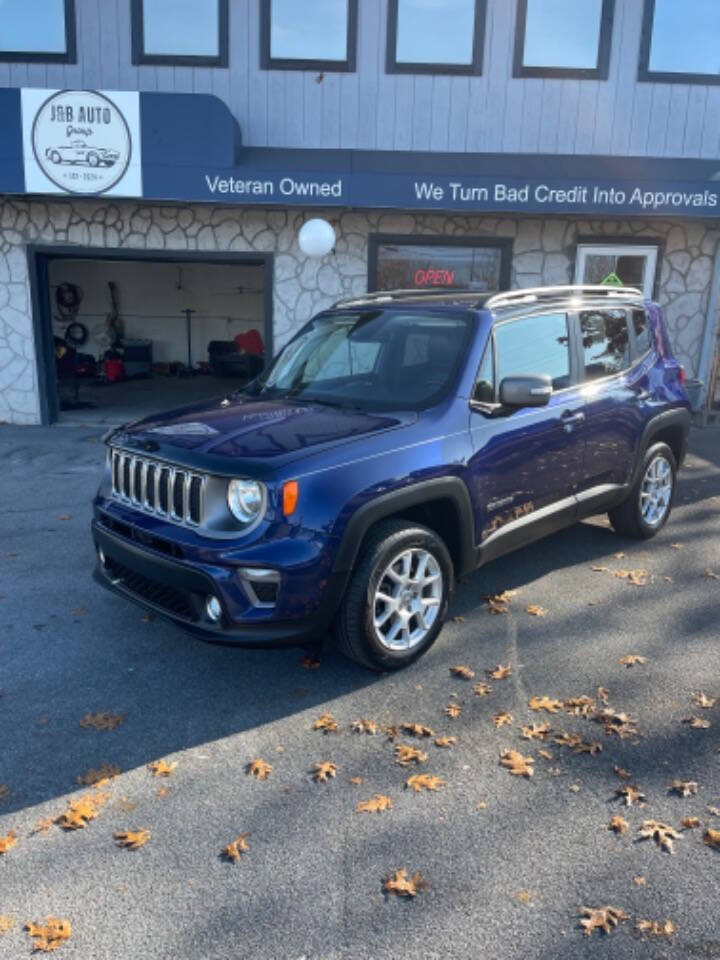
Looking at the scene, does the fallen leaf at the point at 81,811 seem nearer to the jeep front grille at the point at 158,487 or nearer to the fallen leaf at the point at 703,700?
the jeep front grille at the point at 158,487

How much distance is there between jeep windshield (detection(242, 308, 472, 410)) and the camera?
4.25m

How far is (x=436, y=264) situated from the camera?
10.4 m

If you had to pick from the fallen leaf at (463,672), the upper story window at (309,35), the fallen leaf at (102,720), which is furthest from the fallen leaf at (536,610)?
the upper story window at (309,35)

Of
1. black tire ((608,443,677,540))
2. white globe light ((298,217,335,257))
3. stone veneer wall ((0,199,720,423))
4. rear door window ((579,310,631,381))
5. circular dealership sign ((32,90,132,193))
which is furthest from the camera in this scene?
stone veneer wall ((0,199,720,423))

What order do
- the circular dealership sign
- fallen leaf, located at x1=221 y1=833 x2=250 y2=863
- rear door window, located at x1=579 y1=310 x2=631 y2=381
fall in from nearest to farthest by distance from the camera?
fallen leaf, located at x1=221 y1=833 x2=250 y2=863
rear door window, located at x1=579 y1=310 x2=631 y2=381
the circular dealership sign

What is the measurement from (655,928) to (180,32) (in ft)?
35.6

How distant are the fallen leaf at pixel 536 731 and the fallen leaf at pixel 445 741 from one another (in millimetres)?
322

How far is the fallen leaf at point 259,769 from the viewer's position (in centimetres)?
314

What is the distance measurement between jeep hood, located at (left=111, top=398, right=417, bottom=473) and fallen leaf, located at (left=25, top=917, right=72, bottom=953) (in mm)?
1809

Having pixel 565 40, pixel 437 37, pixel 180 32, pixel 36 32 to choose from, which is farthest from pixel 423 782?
pixel 36 32

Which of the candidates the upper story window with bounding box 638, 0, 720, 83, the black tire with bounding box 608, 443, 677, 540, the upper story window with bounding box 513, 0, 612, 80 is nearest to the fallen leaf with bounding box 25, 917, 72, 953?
the black tire with bounding box 608, 443, 677, 540

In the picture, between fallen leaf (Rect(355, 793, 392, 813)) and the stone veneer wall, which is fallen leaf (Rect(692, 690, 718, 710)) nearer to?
fallen leaf (Rect(355, 793, 392, 813))

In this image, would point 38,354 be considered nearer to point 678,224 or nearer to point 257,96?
point 257,96

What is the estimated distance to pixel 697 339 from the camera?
10625mm
